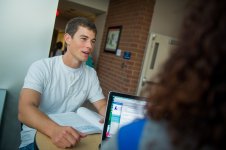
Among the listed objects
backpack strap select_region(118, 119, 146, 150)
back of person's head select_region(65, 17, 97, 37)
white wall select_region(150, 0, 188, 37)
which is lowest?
backpack strap select_region(118, 119, 146, 150)

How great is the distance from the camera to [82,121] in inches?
53.1

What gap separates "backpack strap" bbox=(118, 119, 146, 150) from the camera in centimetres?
50

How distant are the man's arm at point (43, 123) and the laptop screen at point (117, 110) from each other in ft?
0.45

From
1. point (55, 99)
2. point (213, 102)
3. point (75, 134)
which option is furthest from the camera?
point (55, 99)

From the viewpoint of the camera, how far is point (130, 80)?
14.0 ft

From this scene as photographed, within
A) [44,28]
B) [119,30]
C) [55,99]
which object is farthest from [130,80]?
[55,99]

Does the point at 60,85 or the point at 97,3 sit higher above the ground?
the point at 97,3

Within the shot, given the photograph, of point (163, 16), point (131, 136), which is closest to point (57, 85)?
point (131, 136)

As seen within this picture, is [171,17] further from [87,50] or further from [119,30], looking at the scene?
[87,50]

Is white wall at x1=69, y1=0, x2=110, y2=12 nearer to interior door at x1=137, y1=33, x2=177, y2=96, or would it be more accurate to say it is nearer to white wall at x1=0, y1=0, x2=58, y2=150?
interior door at x1=137, y1=33, x2=177, y2=96

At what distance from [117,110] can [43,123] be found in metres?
0.36

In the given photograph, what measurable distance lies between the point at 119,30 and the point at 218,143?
4.58 meters

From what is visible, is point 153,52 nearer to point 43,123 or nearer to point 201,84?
point 43,123

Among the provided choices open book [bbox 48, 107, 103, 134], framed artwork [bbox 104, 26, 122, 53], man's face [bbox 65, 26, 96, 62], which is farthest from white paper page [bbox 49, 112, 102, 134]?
framed artwork [bbox 104, 26, 122, 53]
